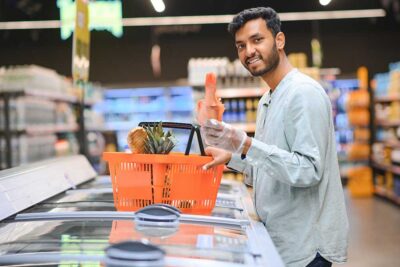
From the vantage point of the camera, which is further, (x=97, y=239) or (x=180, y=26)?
(x=180, y=26)

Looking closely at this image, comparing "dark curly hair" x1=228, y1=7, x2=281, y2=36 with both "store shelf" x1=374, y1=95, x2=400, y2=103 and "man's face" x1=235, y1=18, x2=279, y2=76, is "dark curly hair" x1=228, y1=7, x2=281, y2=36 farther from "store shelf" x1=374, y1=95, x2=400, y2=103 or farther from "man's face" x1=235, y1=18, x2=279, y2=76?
"store shelf" x1=374, y1=95, x2=400, y2=103

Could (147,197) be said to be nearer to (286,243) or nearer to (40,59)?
(286,243)

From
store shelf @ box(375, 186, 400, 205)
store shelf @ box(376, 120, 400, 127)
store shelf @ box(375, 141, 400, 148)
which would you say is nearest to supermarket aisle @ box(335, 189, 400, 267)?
store shelf @ box(375, 186, 400, 205)

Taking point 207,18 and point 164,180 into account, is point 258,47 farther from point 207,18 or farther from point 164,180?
point 207,18

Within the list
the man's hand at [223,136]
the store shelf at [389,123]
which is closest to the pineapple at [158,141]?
the man's hand at [223,136]

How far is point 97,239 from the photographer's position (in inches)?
63.2

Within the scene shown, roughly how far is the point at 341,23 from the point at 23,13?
8.14m

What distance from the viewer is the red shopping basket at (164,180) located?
1.97 m

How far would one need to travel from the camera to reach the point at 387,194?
10617 millimetres

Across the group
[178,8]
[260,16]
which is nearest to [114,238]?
[260,16]

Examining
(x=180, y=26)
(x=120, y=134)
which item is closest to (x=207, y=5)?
(x=180, y=26)

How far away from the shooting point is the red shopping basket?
1968 mm

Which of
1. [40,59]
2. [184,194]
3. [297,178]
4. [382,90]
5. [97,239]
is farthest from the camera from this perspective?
[40,59]

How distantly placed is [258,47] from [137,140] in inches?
A: 24.2
